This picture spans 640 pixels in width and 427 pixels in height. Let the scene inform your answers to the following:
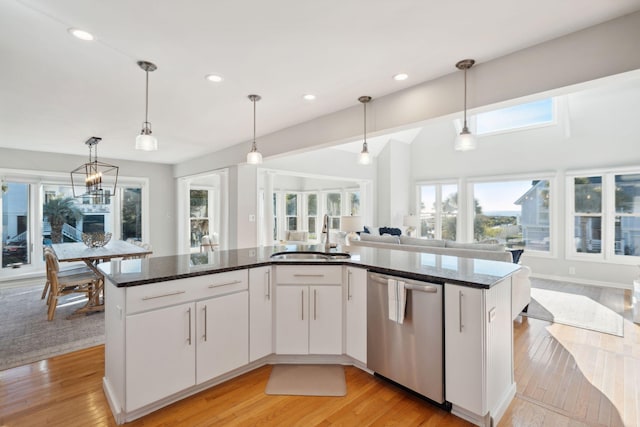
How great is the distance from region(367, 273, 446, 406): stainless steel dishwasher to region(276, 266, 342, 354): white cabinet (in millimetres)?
312

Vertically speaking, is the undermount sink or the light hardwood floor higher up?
the undermount sink

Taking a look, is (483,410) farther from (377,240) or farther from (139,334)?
(377,240)

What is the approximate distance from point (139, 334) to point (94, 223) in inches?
233

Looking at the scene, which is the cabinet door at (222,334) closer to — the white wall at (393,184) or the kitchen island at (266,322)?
the kitchen island at (266,322)

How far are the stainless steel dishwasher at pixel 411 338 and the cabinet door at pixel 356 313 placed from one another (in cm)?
Answer: 5

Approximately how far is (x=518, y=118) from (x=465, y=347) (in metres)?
6.56

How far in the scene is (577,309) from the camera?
4023 millimetres

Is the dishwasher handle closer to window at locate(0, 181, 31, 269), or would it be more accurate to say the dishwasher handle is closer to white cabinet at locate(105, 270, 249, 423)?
white cabinet at locate(105, 270, 249, 423)

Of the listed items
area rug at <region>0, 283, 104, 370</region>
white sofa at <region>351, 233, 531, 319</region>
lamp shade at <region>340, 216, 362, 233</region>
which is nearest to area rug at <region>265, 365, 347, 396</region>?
white sofa at <region>351, 233, 531, 319</region>

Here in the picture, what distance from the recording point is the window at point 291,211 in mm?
9461

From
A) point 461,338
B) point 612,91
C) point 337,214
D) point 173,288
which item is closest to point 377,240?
point 461,338

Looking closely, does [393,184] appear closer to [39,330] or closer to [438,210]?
[438,210]

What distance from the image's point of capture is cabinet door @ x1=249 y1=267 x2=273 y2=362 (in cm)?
243

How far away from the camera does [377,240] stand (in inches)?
192
